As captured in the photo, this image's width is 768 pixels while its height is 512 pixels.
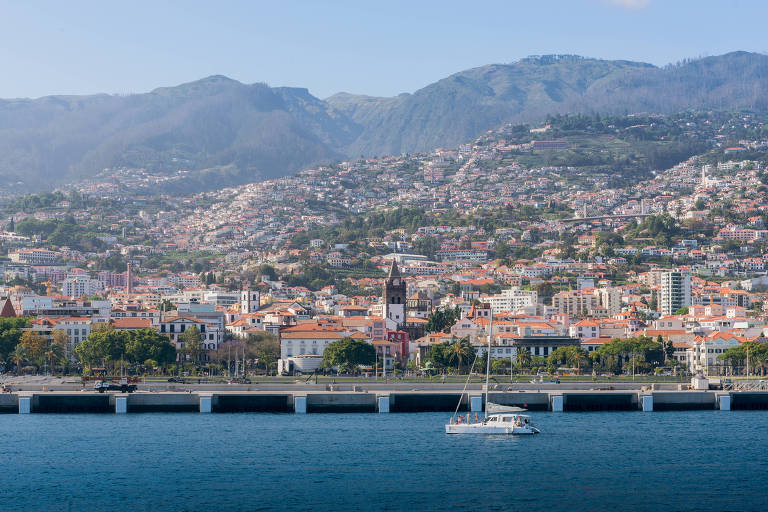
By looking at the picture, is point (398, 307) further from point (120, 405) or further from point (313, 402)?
point (120, 405)

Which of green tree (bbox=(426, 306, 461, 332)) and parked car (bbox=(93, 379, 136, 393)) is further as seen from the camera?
green tree (bbox=(426, 306, 461, 332))

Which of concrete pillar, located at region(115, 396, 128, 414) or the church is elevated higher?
the church

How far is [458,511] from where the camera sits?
4722 centimetres

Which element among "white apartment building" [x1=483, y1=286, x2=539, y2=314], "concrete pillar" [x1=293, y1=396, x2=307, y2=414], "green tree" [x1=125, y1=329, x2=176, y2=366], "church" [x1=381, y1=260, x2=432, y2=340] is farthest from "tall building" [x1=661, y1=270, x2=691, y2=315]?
"concrete pillar" [x1=293, y1=396, x2=307, y2=414]

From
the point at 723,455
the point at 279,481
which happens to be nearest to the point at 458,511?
the point at 279,481

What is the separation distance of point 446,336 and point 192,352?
92.5 ft

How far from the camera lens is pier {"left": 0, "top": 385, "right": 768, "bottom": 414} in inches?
3196

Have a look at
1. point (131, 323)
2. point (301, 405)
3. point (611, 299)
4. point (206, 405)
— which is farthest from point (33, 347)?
point (611, 299)

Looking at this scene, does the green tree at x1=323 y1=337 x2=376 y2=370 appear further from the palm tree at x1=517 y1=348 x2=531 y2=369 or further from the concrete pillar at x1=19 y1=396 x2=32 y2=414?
the concrete pillar at x1=19 y1=396 x2=32 y2=414

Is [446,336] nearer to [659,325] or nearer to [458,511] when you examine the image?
[659,325]

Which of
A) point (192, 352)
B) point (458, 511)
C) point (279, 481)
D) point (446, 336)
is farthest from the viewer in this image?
point (446, 336)

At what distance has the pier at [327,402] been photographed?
81188 mm

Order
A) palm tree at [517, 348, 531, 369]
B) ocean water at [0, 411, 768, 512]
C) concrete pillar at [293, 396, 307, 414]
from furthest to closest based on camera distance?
palm tree at [517, 348, 531, 369], concrete pillar at [293, 396, 307, 414], ocean water at [0, 411, 768, 512]

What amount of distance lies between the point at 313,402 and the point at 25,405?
17.8 meters
